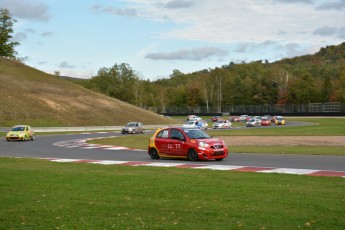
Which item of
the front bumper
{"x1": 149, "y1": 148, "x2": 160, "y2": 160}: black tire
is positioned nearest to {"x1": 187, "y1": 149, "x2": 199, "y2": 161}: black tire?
the front bumper

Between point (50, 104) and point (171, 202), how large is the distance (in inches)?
3180

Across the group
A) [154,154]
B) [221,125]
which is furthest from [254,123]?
[154,154]

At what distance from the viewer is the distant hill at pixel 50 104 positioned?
258 feet

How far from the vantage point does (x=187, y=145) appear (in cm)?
2138

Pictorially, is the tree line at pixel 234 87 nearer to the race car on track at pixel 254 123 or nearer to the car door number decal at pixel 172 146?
the race car on track at pixel 254 123

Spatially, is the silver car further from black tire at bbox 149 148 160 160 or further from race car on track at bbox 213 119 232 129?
black tire at bbox 149 148 160 160

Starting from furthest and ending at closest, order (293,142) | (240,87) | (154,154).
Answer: (240,87)
(293,142)
(154,154)

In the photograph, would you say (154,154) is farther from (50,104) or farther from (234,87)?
(234,87)

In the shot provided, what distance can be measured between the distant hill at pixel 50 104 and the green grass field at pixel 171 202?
209 ft

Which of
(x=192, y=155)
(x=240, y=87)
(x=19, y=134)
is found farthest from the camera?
(x=240, y=87)

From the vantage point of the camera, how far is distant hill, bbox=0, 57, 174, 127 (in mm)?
78750

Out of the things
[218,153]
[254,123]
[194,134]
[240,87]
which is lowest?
[218,153]

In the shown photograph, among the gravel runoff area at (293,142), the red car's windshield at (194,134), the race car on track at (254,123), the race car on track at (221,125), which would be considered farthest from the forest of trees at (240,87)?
the red car's windshield at (194,134)

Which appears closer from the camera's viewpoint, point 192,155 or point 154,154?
point 192,155
